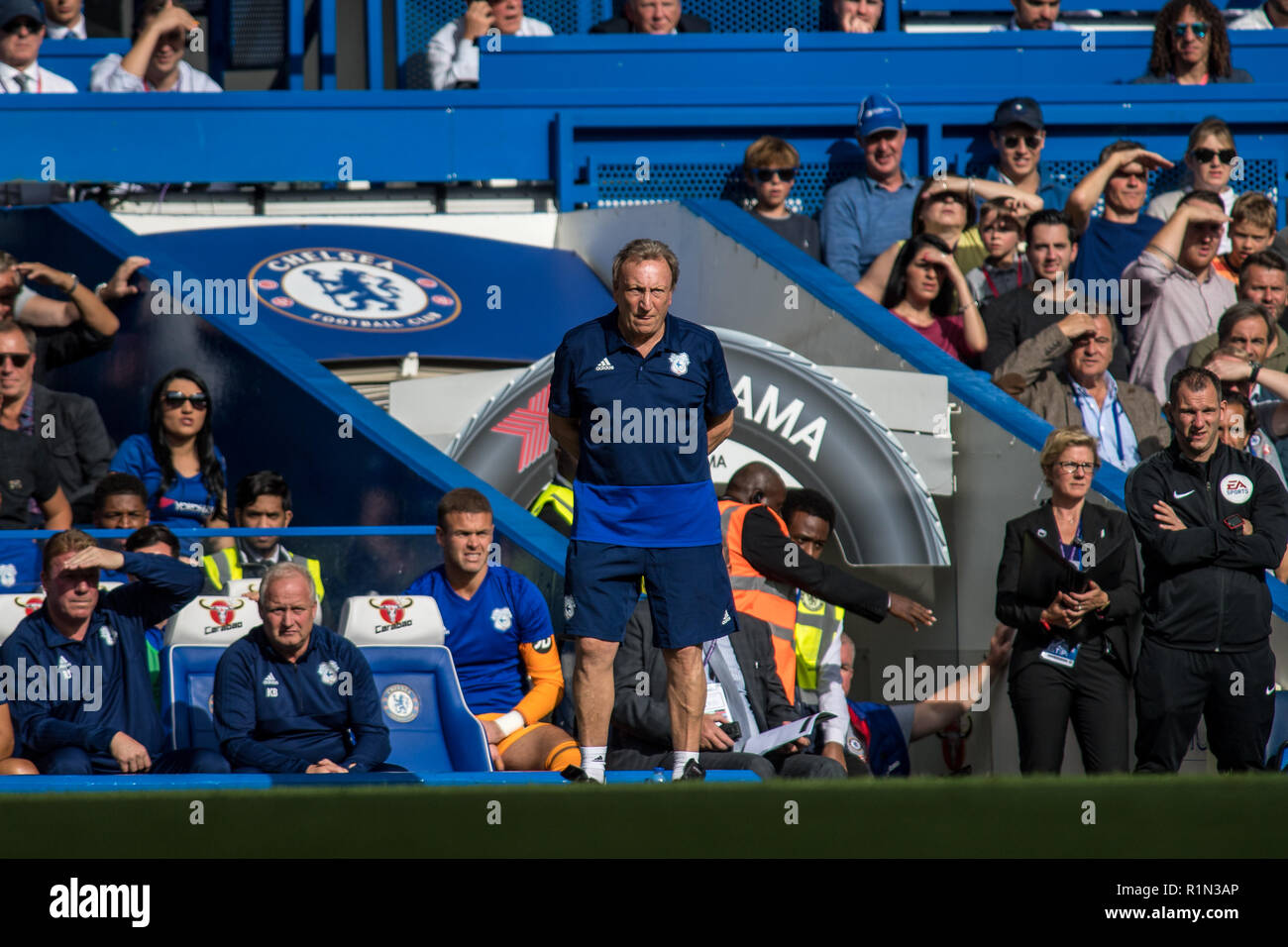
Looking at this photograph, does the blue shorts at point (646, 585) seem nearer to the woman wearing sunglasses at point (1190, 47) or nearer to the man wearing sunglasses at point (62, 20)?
the woman wearing sunglasses at point (1190, 47)

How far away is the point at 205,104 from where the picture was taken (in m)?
11.0

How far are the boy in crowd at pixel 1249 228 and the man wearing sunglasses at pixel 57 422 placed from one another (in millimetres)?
5883

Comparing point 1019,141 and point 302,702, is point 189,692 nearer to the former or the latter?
point 302,702

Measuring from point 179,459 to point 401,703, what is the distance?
82.0 inches

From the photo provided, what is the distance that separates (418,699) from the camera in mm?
6477

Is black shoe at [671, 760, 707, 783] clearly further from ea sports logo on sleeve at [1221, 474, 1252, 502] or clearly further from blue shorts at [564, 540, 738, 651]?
ea sports logo on sleeve at [1221, 474, 1252, 502]

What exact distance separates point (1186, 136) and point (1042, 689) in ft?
19.7

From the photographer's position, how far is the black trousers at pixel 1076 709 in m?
6.58

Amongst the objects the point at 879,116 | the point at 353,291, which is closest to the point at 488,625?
the point at 353,291

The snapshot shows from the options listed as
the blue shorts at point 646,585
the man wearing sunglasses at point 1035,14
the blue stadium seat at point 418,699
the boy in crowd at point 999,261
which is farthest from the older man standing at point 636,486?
the man wearing sunglasses at point 1035,14

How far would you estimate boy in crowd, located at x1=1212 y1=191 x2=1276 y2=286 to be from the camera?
372 inches

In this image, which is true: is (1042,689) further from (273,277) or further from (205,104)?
(205,104)

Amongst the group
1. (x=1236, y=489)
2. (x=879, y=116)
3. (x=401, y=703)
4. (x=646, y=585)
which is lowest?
(x=401, y=703)
